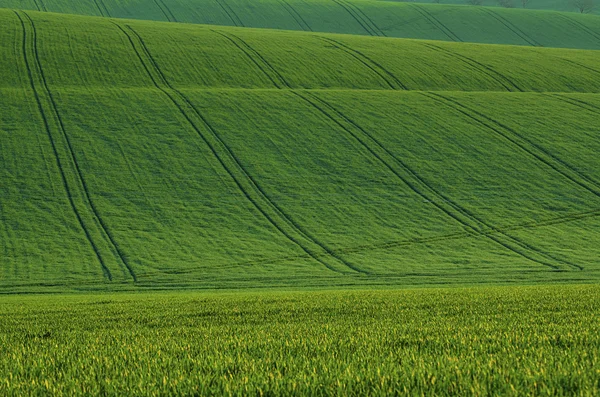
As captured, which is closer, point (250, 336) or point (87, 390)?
point (87, 390)

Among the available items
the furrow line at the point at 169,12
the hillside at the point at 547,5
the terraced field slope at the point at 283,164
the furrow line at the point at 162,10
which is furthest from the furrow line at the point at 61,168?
the hillside at the point at 547,5

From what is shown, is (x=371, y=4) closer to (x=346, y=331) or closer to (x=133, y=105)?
(x=133, y=105)

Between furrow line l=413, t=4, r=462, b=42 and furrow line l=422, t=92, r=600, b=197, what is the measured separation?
5229cm

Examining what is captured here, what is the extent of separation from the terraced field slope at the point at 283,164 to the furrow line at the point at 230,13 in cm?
3584

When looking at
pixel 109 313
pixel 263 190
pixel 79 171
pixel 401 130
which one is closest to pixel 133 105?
pixel 79 171

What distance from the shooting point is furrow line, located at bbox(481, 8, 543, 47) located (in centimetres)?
10556

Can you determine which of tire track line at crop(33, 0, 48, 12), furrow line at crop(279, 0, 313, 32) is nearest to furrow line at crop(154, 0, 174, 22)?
tire track line at crop(33, 0, 48, 12)

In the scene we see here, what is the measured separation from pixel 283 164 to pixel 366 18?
7125cm

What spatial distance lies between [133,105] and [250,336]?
148 feet

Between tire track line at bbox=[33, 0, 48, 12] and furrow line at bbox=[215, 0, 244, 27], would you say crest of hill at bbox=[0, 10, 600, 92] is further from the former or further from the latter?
furrow line at bbox=[215, 0, 244, 27]

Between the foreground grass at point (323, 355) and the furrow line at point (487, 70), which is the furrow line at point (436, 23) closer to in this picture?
the furrow line at point (487, 70)

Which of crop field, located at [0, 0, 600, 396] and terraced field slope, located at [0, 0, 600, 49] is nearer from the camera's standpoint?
crop field, located at [0, 0, 600, 396]

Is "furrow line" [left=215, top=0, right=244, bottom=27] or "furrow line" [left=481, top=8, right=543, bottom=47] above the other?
"furrow line" [left=481, top=8, right=543, bottom=47]

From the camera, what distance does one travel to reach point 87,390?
546cm
